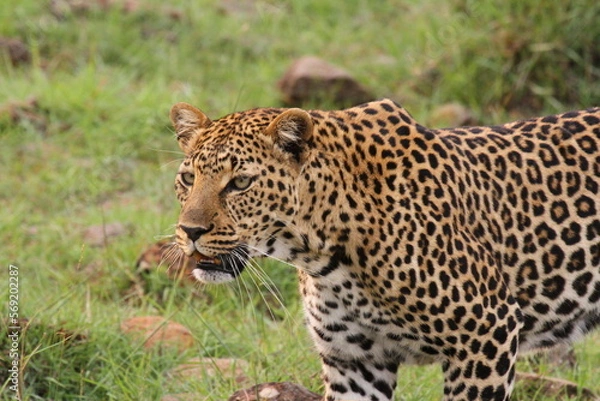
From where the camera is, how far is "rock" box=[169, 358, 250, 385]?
24.0ft

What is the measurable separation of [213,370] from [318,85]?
5.79m

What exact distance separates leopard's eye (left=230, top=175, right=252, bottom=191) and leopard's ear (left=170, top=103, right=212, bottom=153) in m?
0.42

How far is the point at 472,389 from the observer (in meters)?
6.23

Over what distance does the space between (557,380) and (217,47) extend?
25.4 feet

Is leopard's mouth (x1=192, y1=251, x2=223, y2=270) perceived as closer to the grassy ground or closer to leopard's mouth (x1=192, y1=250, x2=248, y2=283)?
leopard's mouth (x1=192, y1=250, x2=248, y2=283)

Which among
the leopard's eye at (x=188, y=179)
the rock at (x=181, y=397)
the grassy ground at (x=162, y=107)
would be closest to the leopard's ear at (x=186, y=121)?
the leopard's eye at (x=188, y=179)

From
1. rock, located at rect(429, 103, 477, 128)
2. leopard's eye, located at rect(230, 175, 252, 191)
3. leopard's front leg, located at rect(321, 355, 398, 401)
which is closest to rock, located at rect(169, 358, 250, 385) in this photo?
leopard's front leg, located at rect(321, 355, 398, 401)

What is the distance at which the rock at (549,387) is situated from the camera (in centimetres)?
756

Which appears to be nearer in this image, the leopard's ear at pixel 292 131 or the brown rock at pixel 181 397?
the leopard's ear at pixel 292 131

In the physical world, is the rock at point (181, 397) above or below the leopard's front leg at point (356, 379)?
below

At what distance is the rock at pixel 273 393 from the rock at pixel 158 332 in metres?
1.30

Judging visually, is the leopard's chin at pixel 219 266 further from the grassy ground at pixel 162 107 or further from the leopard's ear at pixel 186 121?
the grassy ground at pixel 162 107

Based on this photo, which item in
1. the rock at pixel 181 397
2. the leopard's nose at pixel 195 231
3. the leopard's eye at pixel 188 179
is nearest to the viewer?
the leopard's nose at pixel 195 231

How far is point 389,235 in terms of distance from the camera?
6.16 meters
